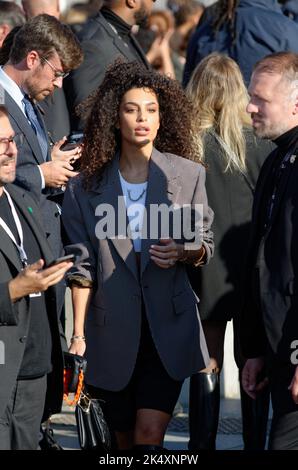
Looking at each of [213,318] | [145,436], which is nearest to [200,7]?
[213,318]

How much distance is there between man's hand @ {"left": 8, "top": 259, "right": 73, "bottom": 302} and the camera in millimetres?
4496

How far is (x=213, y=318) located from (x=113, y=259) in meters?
0.88

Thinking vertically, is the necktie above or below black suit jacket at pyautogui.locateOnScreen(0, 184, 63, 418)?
above

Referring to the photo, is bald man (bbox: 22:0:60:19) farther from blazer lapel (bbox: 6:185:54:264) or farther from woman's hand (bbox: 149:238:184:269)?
blazer lapel (bbox: 6:185:54:264)

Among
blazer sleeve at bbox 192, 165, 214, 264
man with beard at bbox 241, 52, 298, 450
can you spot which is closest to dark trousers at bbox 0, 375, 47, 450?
man with beard at bbox 241, 52, 298, 450

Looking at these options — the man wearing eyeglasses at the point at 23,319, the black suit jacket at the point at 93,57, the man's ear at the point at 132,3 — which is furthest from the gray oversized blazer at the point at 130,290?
the man's ear at the point at 132,3

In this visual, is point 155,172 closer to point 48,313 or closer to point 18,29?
point 48,313

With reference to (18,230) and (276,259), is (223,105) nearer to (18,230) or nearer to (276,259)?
(276,259)

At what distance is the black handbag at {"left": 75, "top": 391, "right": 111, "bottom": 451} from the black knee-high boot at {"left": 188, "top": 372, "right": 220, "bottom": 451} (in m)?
0.99

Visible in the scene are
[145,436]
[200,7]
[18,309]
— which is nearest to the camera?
[18,309]

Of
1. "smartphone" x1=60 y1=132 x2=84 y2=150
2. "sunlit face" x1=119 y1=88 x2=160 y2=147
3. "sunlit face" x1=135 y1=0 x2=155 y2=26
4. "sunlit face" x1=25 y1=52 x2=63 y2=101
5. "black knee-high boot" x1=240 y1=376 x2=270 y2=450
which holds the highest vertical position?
"sunlit face" x1=135 y1=0 x2=155 y2=26

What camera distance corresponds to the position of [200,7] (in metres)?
12.1

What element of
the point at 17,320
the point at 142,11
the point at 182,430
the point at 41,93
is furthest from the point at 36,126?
the point at 182,430

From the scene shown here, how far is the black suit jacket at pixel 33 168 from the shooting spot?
6.06 meters
